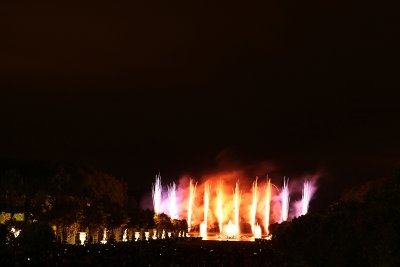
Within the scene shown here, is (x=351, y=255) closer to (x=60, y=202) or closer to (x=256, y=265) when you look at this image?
(x=256, y=265)

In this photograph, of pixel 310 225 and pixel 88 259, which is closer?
pixel 88 259

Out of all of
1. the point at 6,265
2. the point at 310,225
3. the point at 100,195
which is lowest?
the point at 6,265

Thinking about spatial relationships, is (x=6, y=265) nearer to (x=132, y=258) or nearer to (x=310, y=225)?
(x=132, y=258)

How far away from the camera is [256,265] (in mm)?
53875

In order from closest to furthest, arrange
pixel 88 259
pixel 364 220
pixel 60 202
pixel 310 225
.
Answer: pixel 364 220 → pixel 88 259 → pixel 310 225 → pixel 60 202

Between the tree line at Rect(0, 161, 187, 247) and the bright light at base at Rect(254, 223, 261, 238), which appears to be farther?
the bright light at base at Rect(254, 223, 261, 238)

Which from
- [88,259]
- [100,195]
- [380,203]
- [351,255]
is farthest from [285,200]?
[380,203]

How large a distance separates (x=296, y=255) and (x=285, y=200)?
7348 cm

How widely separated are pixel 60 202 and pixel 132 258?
38.1 meters

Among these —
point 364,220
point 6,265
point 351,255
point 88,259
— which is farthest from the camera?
point 88,259

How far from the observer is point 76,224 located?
94.7 metres

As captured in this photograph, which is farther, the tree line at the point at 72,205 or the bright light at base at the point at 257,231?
the bright light at base at the point at 257,231

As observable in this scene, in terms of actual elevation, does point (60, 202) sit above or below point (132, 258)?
above

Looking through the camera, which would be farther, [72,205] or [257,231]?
[257,231]
